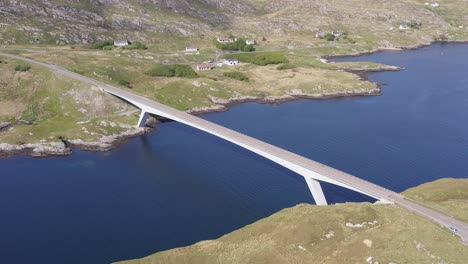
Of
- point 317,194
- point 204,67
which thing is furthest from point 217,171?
point 204,67

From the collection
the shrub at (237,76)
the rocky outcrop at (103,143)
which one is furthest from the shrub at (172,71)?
the rocky outcrop at (103,143)

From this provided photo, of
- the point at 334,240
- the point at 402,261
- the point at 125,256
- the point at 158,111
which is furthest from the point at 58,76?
the point at 402,261

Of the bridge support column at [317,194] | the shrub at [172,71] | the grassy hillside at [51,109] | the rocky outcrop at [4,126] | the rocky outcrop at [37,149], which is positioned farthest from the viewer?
the shrub at [172,71]

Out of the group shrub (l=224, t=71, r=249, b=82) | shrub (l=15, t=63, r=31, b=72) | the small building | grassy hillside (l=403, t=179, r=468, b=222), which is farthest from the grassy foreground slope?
the small building

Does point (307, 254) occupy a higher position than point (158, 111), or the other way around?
point (158, 111)

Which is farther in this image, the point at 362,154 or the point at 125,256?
the point at 362,154

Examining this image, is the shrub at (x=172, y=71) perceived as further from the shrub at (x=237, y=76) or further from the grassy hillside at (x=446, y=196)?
the grassy hillside at (x=446, y=196)

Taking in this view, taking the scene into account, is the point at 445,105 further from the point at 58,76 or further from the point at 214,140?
the point at 58,76
